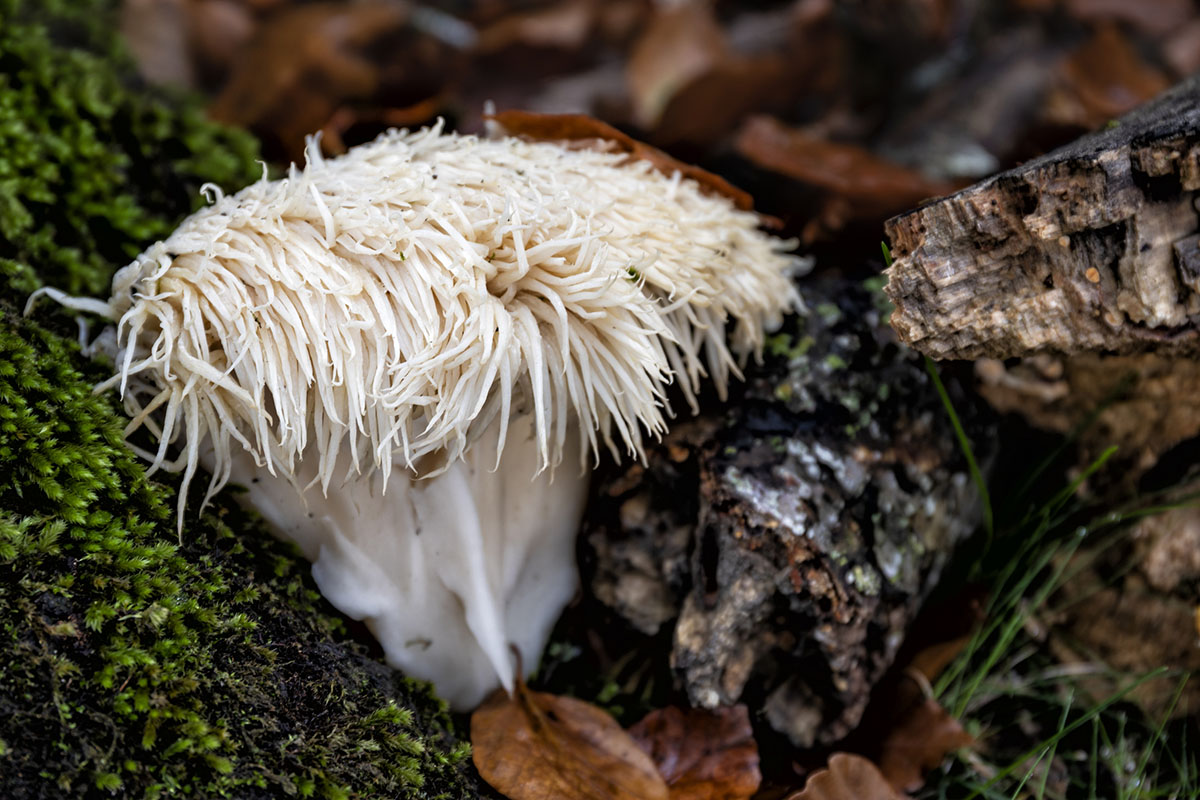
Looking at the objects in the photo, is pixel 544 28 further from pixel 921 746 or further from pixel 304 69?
pixel 921 746

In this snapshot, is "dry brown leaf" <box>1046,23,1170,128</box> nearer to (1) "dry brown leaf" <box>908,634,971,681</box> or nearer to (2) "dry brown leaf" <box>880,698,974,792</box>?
(1) "dry brown leaf" <box>908,634,971,681</box>

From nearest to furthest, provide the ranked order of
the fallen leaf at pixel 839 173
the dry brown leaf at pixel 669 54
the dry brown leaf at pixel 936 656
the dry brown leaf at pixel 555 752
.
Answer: the dry brown leaf at pixel 555 752 < the dry brown leaf at pixel 936 656 < the fallen leaf at pixel 839 173 < the dry brown leaf at pixel 669 54

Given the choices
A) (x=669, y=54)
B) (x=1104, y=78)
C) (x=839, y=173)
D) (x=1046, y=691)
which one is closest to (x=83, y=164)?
(x=839, y=173)

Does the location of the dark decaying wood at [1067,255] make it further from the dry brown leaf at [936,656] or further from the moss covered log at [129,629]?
the moss covered log at [129,629]

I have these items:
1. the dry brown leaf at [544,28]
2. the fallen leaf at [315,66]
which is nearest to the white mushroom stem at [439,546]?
the fallen leaf at [315,66]

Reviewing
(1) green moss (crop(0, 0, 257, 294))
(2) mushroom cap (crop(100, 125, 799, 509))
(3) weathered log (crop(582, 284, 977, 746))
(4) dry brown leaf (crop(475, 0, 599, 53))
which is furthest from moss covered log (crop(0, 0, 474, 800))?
(4) dry brown leaf (crop(475, 0, 599, 53))
